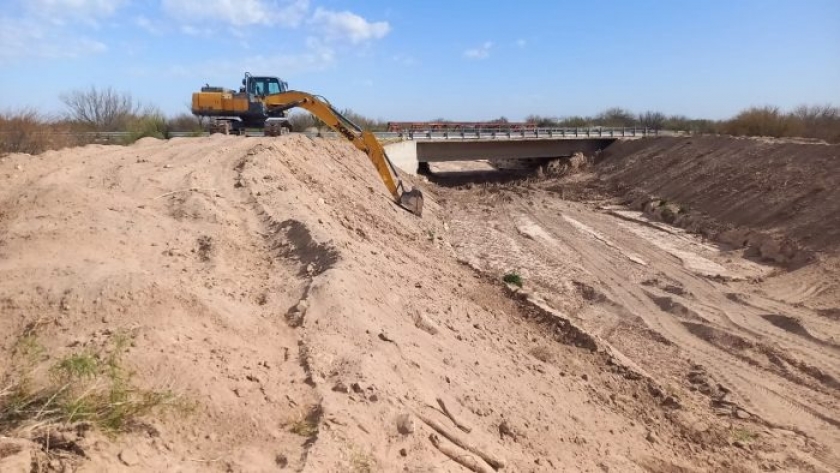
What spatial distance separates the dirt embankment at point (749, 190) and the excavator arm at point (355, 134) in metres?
10.5

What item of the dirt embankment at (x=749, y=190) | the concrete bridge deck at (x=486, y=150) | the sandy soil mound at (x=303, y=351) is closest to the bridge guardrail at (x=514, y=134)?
the concrete bridge deck at (x=486, y=150)

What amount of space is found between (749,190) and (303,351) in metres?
21.9

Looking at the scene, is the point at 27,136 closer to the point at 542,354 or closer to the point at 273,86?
the point at 273,86

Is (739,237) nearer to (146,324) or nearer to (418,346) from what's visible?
(418,346)

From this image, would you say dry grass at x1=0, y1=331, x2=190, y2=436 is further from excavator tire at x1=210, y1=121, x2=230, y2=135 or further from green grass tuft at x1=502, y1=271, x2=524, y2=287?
excavator tire at x1=210, y1=121, x2=230, y2=135

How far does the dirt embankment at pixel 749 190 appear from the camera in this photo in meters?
18.2

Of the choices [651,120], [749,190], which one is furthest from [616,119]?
[749,190]

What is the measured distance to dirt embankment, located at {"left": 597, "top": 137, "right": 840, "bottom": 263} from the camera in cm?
1825

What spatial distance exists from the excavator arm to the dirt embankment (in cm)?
1046

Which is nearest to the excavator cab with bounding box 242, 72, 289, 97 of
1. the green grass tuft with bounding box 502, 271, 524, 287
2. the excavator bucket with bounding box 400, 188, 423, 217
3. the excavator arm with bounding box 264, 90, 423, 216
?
the excavator arm with bounding box 264, 90, 423, 216

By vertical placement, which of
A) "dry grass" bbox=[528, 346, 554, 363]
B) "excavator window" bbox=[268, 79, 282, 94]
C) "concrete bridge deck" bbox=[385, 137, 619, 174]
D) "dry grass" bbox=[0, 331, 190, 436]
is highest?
"excavator window" bbox=[268, 79, 282, 94]

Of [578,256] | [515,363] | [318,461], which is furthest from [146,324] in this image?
[578,256]

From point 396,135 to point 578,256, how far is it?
686 inches

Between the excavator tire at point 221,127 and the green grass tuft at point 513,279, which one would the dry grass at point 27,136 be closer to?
the excavator tire at point 221,127
